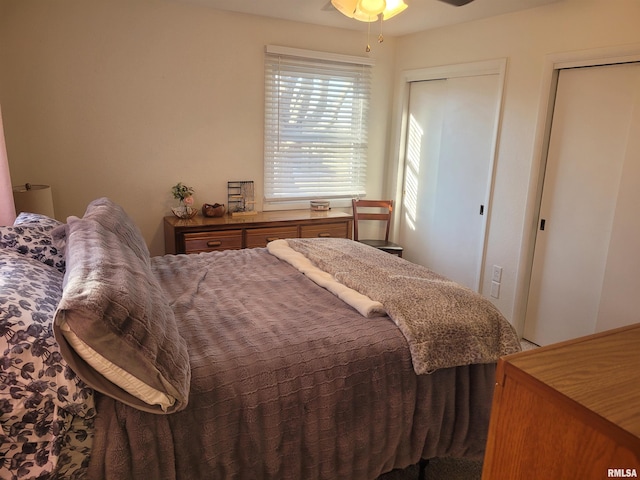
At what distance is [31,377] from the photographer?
126 cm

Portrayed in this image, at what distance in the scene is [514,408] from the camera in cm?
92

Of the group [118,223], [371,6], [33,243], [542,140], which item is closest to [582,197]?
[542,140]

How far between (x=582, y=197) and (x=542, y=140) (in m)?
0.51

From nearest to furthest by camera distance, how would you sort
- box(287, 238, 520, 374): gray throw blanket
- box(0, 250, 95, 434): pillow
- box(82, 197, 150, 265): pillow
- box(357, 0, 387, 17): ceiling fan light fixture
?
1. box(0, 250, 95, 434): pillow
2. box(287, 238, 520, 374): gray throw blanket
3. box(82, 197, 150, 265): pillow
4. box(357, 0, 387, 17): ceiling fan light fixture

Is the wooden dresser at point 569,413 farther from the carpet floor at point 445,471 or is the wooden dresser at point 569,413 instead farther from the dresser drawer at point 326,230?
the dresser drawer at point 326,230

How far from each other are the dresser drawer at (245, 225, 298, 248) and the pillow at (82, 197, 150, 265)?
1427 millimetres

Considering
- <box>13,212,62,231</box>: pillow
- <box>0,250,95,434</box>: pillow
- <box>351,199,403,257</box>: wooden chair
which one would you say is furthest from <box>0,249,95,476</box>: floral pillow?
<box>351,199,403,257</box>: wooden chair

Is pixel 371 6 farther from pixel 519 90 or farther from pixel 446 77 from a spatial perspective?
pixel 446 77

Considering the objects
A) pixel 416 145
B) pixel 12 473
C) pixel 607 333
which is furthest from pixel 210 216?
pixel 607 333

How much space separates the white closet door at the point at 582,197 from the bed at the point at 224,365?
150 centimetres

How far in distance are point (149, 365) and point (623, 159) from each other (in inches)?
118

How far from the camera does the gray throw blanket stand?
1.84 m

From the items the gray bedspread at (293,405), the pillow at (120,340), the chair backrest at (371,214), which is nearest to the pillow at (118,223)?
the gray bedspread at (293,405)

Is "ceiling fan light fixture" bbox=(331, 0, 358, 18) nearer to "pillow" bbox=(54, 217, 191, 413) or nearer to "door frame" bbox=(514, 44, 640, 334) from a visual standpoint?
"door frame" bbox=(514, 44, 640, 334)
